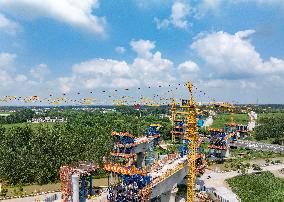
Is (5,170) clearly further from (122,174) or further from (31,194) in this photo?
(122,174)

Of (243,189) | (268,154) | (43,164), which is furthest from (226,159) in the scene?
(43,164)

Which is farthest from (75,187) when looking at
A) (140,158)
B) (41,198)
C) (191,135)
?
(140,158)

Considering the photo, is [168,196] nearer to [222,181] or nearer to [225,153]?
[222,181]

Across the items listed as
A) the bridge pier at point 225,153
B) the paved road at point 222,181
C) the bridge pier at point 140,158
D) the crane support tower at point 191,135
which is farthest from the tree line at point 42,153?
the bridge pier at point 225,153

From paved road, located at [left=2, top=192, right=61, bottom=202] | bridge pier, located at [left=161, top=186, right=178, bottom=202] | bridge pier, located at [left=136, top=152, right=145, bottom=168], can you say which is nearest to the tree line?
bridge pier, located at [left=136, top=152, right=145, bottom=168]

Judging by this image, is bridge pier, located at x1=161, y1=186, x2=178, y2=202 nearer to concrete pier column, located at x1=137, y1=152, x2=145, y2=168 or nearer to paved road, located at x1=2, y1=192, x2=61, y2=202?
paved road, located at x1=2, y1=192, x2=61, y2=202

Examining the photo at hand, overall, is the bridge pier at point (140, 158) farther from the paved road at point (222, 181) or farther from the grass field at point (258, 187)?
the grass field at point (258, 187)

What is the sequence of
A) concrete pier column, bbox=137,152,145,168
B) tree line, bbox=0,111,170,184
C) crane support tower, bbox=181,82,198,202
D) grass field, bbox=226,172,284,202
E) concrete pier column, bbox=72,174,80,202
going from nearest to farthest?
1. concrete pier column, bbox=72,174,80,202
2. crane support tower, bbox=181,82,198,202
3. grass field, bbox=226,172,284,202
4. tree line, bbox=0,111,170,184
5. concrete pier column, bbox=137,152,145,168
